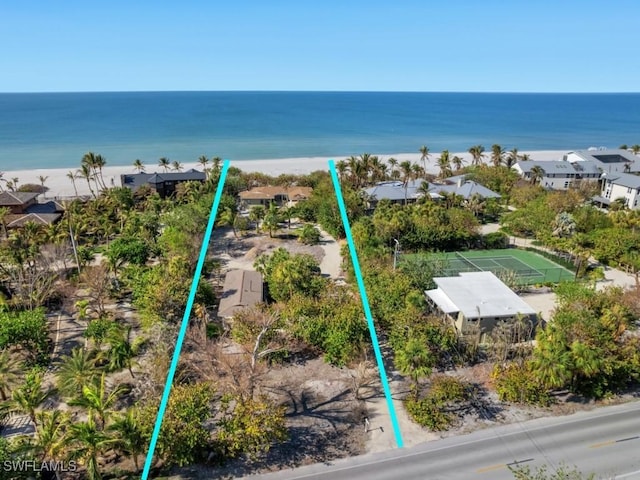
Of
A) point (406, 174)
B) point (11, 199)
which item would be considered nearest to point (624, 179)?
point (406, 174)

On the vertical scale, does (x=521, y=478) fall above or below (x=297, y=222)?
below

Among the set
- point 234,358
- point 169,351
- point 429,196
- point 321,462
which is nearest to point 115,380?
point 169,351

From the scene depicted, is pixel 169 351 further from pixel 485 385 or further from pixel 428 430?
pixel 485 385

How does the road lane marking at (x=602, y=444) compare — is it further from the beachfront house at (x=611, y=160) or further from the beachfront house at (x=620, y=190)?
the beachfront house at (x=611, y=160)

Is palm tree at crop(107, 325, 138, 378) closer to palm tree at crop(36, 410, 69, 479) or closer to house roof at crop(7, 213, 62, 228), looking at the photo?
palm tree at crop(36, 410, 69, 479)

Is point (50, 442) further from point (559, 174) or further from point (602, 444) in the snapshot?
point (559, 174)

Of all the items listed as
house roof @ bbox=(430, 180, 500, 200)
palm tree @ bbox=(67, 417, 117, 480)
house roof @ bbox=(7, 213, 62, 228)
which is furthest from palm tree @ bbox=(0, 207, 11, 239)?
house roof @ bbox=(430, 180, 500, 200)
